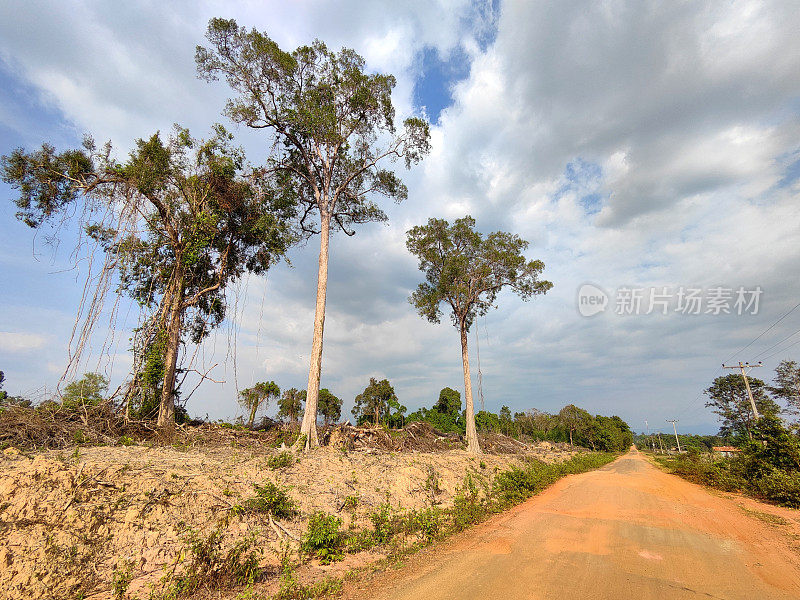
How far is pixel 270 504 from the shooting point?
21.1ft

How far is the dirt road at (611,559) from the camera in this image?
4.43m

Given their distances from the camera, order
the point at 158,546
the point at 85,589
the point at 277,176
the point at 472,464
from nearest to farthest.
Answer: the point at 85,589, the point at 158,546, the point at 472,464, the point at 277,176

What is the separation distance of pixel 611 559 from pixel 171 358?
15.2 m

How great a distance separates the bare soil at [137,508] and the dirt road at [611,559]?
1.59 metres

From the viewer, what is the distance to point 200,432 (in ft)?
42.4

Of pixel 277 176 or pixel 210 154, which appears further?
pixel 277 176

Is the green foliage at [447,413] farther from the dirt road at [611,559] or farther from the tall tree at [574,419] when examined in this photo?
the dirt road at [611,559]

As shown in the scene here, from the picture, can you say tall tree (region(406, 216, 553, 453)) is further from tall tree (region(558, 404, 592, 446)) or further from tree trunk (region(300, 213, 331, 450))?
tall tree (region(558, 404, 592, 446))

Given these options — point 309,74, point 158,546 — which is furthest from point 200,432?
point 309,74

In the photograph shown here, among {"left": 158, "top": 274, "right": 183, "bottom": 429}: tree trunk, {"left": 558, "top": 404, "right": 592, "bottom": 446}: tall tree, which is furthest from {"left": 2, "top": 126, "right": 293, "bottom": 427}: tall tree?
{"left": 558, "top": 404, "right": 592, "bottom": 446}: tall tree

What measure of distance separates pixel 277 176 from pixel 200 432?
11.7 meters

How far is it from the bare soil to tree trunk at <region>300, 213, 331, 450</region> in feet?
9.15

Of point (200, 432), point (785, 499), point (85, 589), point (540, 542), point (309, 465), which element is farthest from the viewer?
point (200, 432)

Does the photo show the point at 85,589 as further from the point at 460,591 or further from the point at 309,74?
the point at 309,74
